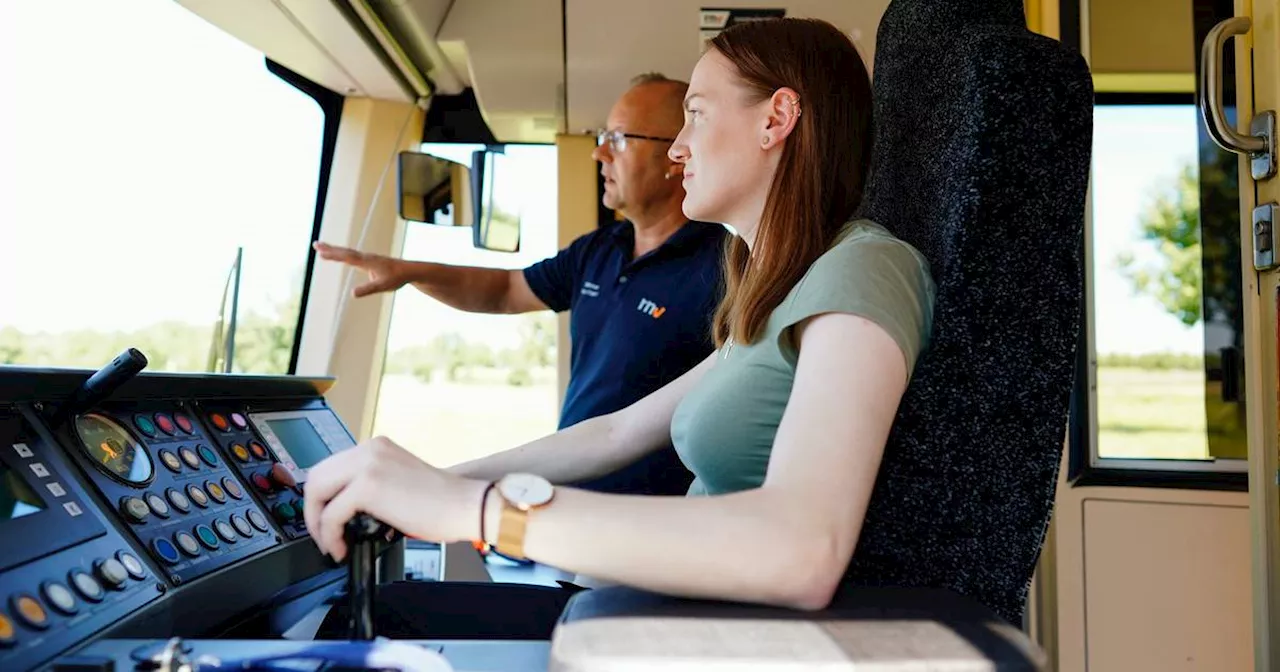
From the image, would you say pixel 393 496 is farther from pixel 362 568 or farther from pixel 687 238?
pixel 687 238

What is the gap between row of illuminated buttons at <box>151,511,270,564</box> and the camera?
1062 mm

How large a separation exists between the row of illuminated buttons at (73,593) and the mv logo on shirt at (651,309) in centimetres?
149

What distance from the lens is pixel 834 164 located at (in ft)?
4.17

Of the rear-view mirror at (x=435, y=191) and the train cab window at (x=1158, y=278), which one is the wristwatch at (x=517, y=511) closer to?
the rear-view mirror at (x=435, y=191)

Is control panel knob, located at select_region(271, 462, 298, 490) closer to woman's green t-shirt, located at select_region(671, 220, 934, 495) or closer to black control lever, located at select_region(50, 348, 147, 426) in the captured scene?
black control lever, located at select_region(50, 348, 147, 426)

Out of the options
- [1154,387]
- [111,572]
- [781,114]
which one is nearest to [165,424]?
[111,572]

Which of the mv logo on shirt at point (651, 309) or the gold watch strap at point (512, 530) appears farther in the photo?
the mv logo on shirt at point (651, 309)

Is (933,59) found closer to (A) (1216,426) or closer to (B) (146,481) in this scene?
(B) (146,481)

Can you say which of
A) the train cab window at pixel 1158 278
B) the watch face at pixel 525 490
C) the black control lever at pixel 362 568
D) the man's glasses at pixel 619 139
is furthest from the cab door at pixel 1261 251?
the black control lever at pixel 362 568

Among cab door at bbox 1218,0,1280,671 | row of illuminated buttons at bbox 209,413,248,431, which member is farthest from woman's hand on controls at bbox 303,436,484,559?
cab door at bbox 1218,0,1280,671

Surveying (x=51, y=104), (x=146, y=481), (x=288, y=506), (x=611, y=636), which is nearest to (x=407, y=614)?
(x=288, y=506)

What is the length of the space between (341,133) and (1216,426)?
2.83 meters

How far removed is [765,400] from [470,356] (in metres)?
2.55

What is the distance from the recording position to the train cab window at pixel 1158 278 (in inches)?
109
